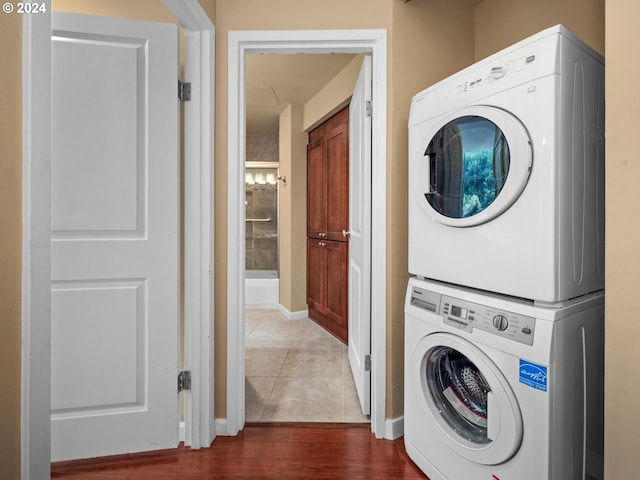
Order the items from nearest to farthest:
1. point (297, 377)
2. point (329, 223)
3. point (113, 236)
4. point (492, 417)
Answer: point (492, 417)
point (113, 236)
point (297, 377)
point (329, 223)

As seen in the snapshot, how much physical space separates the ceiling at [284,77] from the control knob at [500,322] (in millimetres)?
2313

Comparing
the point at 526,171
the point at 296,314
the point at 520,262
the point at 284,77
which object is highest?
the point at 284,77

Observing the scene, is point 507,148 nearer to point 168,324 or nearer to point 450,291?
point 450,291

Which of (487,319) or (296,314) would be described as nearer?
(487,319)

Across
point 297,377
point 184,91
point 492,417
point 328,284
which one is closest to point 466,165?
point 492,417

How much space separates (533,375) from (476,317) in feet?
0.78

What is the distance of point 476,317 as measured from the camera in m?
1.30

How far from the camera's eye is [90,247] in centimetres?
160

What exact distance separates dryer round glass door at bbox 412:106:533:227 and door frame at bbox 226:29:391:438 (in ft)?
1.14

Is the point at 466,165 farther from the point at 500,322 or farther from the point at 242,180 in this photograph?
the point at 242,180

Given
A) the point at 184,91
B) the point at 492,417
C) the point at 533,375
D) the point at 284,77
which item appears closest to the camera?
the point at 533,375

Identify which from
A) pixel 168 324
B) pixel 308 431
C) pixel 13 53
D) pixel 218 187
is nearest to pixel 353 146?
pixel 218 187

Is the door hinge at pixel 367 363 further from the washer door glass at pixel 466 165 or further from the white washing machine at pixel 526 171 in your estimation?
the washer door glass at pixel 466 165

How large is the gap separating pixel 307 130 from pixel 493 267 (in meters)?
3.11
